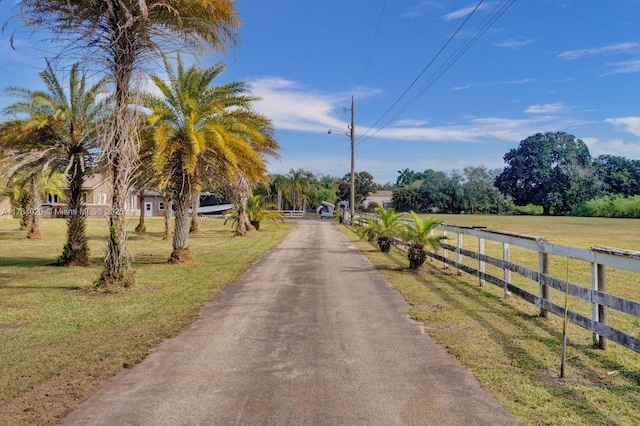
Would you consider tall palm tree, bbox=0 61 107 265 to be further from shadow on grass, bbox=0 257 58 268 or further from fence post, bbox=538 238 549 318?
fence post, bbox=538 238 549 318

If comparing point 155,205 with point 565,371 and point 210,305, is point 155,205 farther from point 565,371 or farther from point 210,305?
point 565,371

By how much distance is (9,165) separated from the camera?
43.8 feet

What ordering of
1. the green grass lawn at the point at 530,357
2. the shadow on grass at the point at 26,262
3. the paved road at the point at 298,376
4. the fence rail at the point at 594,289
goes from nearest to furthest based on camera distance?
the paved road at the point at 298,376
the green grass lawn at the point at 530,357
the fence rail at the point at 594,289
the shadow on grass at the point at 26,262

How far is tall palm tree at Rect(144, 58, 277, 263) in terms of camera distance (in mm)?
13172

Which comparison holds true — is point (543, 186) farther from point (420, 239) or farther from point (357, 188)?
point (420, 239)

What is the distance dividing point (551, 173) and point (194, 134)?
3237 inches

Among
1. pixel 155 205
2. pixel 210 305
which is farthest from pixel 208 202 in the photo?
pixel 210 305

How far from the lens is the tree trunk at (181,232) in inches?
A: 564

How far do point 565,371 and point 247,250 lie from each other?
48.2 feet

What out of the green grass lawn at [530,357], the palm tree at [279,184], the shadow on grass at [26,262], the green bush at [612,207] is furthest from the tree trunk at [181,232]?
the green bush at [612,207]

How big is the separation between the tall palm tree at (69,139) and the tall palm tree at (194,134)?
2.14m

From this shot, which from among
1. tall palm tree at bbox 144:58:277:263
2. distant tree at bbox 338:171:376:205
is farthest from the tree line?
tall palm tree at bbox 144:58:277:263

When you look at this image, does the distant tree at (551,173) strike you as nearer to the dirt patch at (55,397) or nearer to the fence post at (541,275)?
the fence post at (541,275)

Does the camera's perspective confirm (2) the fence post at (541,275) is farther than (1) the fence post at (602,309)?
Yes
